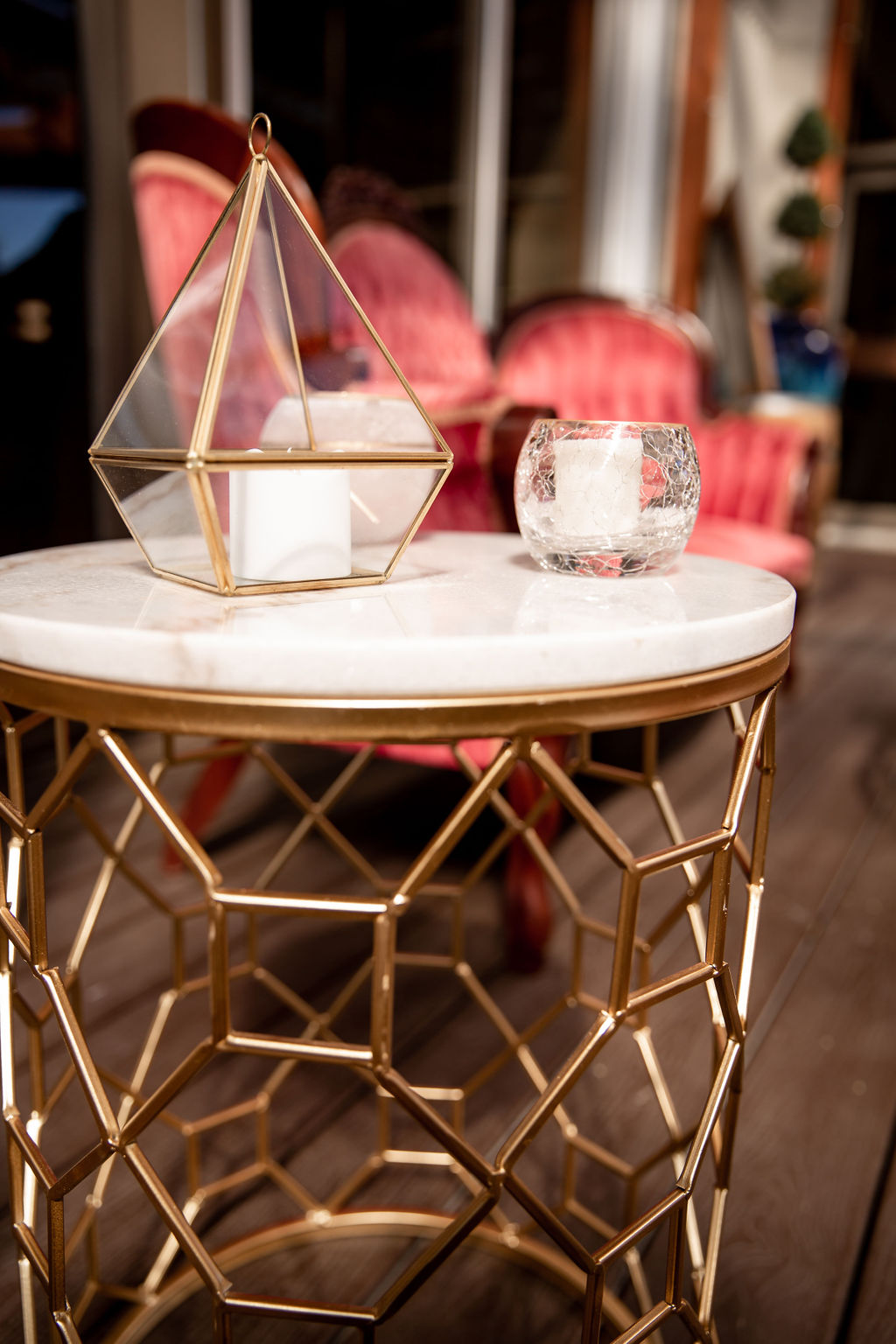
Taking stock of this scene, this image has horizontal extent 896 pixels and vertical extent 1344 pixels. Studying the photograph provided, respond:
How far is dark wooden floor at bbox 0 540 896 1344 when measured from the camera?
70 centimetres

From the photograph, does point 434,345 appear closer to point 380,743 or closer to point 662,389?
point 662,389

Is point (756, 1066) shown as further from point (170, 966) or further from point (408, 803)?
point (408, 803)

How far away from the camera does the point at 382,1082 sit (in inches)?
15.8

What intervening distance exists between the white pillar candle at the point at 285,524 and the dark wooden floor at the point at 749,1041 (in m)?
0.52

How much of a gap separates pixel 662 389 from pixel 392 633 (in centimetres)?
196

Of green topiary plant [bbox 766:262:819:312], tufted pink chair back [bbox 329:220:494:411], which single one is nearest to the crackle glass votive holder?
tufted pink chair back [bbox 329:220:494:411]

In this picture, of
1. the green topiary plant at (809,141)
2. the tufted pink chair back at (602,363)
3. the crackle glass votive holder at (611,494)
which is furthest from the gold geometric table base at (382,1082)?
the green topiary plant at (809,141)

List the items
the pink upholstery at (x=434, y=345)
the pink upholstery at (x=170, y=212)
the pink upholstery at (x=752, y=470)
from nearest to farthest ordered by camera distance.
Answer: the pink upholstery at (x=170, y=212) < the pink upholstery at (x=434, y=345) < the pink upholstery at (x=752, y=470)

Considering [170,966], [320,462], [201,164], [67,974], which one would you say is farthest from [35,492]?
[320,462]

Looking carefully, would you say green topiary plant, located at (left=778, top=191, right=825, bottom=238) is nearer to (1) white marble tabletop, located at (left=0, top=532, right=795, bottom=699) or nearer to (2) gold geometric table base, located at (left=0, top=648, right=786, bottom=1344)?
(2) gold geometric table base, located at (left=0, top=648, right=786, bottom=1344)

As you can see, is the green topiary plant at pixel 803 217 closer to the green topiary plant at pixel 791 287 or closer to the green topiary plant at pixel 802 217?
the green topiary plant at pixel 802 217

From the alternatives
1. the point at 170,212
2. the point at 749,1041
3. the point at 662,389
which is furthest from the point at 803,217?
the point at 749,1041

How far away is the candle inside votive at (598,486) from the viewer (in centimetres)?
56

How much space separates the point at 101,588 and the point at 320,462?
0.45 ft
